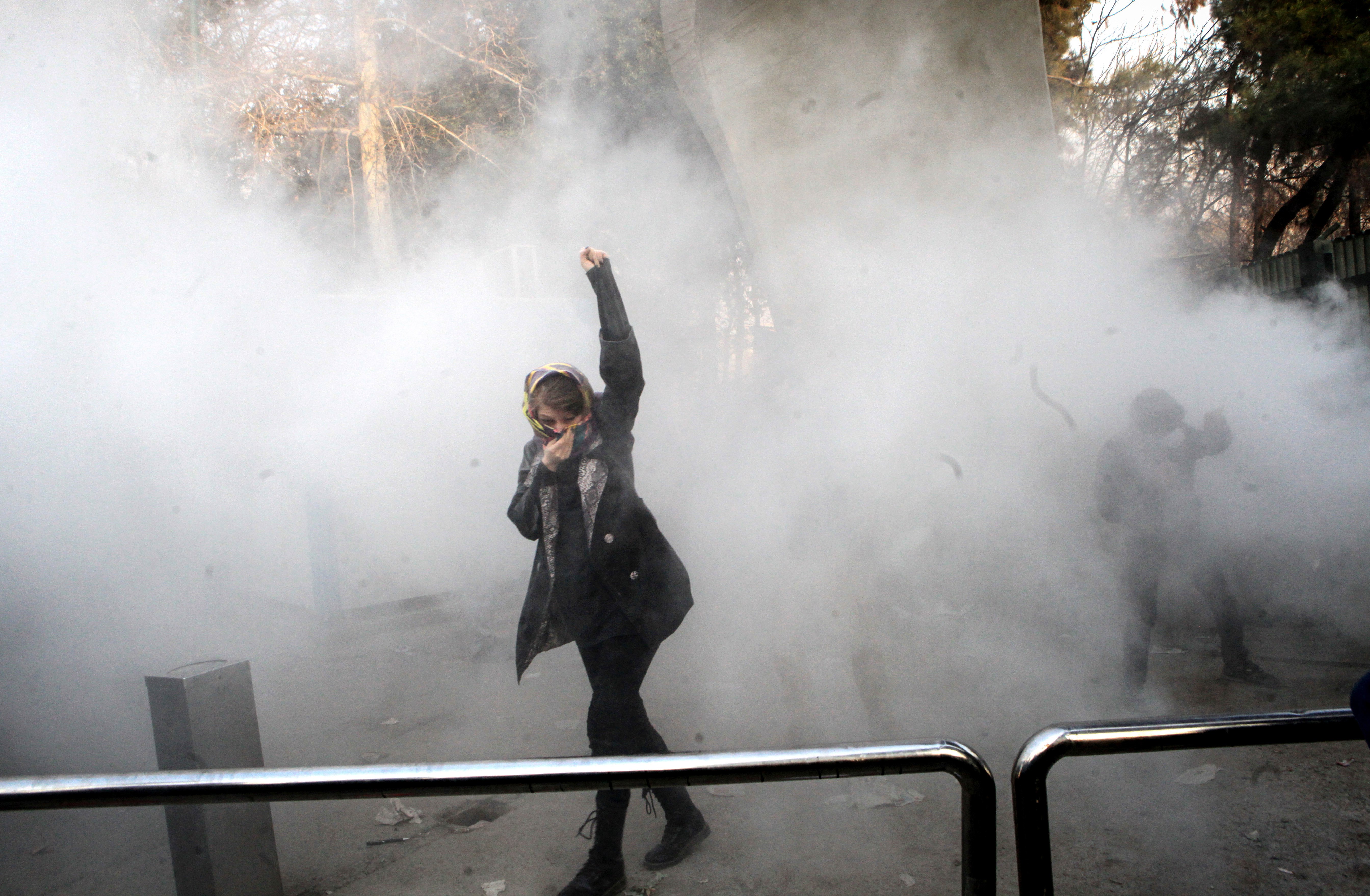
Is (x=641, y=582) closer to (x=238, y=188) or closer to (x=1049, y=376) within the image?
(x=1049, y=376)

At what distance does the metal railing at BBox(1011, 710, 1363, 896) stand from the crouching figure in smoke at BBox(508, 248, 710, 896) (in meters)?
1.06

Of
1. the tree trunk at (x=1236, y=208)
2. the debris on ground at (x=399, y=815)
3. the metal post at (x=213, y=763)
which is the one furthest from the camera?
the tree trunk at (x=1236, y=208)

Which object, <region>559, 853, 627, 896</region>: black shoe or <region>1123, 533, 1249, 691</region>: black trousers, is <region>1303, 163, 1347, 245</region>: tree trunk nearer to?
<region>1123, 533, 1249, 691</region>: black trousers

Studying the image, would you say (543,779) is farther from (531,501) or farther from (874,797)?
(874,797)

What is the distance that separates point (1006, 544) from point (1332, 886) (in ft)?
6.48

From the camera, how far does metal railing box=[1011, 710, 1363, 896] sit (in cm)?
93

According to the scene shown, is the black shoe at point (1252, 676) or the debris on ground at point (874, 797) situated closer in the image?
the debris on ground at point (874, 797)

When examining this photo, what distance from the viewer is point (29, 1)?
3.03 m

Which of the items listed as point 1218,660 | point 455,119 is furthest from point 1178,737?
point 455,119

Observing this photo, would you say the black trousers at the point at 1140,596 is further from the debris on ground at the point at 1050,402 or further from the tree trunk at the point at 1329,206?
the tree trunk at the point at 1329,206

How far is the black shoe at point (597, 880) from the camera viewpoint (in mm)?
1950

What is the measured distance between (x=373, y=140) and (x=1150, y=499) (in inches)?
263

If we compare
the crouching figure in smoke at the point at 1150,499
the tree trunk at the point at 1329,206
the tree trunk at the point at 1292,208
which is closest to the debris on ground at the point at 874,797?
the crouching figure in smoke at the point at 1150,499

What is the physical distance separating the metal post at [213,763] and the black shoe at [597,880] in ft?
2.45
